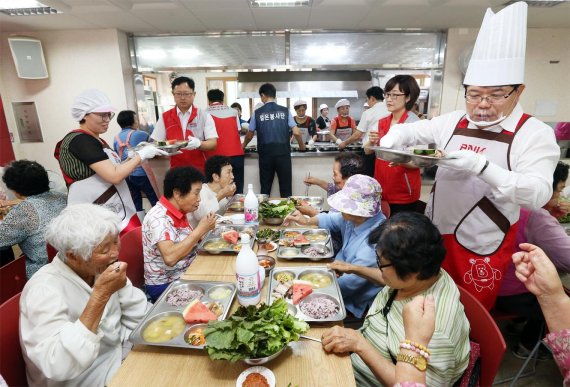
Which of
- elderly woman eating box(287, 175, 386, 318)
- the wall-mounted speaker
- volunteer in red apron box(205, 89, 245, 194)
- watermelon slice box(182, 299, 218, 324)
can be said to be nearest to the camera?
watermelon slice box(182, 299, 218, 324)

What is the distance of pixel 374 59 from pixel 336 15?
1.39m

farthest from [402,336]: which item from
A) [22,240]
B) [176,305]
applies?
[22,240]

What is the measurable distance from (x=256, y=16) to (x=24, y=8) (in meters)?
3.07

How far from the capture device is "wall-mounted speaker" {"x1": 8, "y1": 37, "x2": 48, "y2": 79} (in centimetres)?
505

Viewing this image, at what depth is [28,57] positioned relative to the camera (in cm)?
516

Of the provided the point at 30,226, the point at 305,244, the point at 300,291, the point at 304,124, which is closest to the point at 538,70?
the point at 304,124

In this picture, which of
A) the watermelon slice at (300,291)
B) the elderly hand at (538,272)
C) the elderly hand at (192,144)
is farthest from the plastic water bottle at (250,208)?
the elderly hand at (538,272)

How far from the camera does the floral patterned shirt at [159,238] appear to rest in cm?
211

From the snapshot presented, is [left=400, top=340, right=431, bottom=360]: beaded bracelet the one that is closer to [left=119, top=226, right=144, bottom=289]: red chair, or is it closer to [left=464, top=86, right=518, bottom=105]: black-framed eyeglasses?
[left=464, top=86, right=518, bottom=105]: black-framed eyeglasses

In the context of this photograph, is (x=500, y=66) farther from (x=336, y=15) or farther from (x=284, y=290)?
(x=336, y=15)

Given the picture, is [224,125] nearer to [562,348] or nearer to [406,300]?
[406,300]

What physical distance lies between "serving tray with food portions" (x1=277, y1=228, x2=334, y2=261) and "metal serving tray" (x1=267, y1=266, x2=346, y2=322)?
0.15m

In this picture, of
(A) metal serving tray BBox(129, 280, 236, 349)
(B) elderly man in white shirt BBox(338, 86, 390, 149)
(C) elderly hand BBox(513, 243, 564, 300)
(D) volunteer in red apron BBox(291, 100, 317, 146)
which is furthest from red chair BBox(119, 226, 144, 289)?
(D) volunteer in red apron BBox(291, 100, 317, 146)

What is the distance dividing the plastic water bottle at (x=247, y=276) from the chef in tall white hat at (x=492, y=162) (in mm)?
1192
